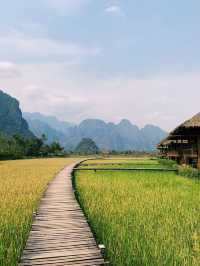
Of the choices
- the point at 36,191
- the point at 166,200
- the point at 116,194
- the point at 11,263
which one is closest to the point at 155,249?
the point at 11,263

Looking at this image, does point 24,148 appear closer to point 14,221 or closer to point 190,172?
point 190,172

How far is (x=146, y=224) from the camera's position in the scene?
834 cm

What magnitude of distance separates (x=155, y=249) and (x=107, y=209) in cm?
391

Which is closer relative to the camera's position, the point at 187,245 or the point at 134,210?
the point at 187,245

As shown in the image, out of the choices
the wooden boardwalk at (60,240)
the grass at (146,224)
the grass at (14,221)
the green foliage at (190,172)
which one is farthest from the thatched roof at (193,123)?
the wooden boardwalk at (60,240)

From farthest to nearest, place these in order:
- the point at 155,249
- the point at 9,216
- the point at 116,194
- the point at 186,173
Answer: the point at 186,173 → the point at 116,194 → the point at 9,216 → the point at 155,249

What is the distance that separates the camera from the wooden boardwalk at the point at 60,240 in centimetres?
526

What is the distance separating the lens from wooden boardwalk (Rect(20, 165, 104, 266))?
5.26 meters

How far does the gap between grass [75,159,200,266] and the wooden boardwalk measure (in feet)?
1.27

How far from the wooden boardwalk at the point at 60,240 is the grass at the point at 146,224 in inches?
15.2

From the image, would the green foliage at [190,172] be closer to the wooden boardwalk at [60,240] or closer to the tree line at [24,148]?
the wooden boardwalk at [60,240]

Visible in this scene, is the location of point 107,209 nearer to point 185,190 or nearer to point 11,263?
point 11,263

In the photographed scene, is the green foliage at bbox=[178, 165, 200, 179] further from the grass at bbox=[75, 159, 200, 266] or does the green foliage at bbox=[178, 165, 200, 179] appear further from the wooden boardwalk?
the wooden boardwalk

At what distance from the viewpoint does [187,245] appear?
662cm
